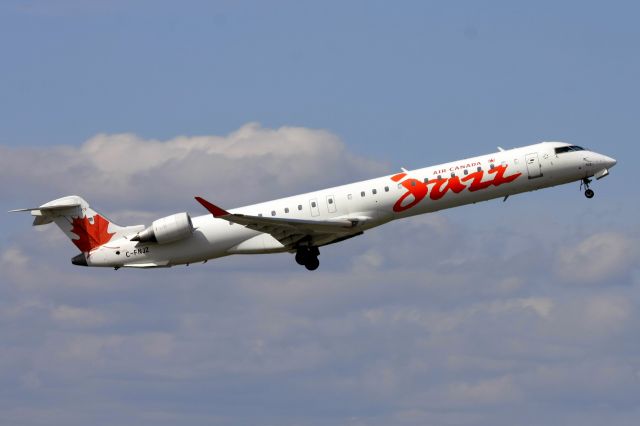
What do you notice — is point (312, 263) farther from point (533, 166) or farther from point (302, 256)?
point (533, 166)

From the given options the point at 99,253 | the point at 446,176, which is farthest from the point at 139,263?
the point at 446,176

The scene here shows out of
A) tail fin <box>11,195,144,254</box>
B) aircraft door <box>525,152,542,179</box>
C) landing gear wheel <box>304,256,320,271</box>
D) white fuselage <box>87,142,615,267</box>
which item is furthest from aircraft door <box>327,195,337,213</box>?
tail fin <box>11,195,144,254</box>

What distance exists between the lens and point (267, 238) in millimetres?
53844

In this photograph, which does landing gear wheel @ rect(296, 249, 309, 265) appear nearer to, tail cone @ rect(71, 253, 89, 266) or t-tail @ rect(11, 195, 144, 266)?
t-tail @ rect(11, 195, 144, 266)

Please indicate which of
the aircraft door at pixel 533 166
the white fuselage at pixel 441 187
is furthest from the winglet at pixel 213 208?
the aircraft door at pixel 533 166

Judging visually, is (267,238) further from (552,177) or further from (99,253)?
(552,177)

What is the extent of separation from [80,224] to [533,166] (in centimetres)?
1912

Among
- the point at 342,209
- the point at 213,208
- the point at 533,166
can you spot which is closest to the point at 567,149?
the point at 533,166

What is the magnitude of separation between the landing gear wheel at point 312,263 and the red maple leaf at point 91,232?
27.8 ft

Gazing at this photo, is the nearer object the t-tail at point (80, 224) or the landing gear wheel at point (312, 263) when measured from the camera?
the landing gear wheel at point (312, 263)

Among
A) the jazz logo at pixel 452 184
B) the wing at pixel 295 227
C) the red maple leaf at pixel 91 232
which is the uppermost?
the red maple leaf at pixel 91 232

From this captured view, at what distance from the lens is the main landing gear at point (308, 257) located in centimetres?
5388

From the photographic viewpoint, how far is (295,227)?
170 ft

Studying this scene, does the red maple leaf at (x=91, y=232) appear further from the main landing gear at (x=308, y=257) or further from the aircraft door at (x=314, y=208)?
the aircraft door at (x=314, y=208)
